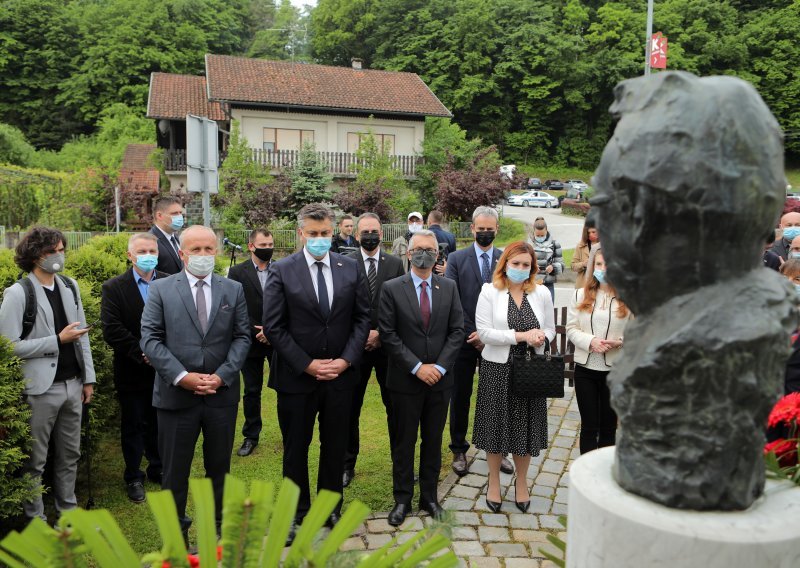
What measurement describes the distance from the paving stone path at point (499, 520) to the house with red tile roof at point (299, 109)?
2378 centimetres

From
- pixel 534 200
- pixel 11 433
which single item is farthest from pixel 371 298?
pixel 534 200

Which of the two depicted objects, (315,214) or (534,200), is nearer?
(315,214)

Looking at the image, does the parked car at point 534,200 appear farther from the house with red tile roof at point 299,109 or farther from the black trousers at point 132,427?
the black trousers at point 132,427

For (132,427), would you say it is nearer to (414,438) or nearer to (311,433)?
(311,433)

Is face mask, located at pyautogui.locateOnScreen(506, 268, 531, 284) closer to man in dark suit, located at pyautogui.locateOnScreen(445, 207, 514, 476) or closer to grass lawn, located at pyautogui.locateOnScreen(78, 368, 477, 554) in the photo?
man in dark suit, located at pyautogui.locateOnScreen(445, 207, 514, 476)

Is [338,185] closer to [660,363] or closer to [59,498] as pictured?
[59,498]

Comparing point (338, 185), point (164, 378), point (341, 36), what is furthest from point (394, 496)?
point (341, 36)

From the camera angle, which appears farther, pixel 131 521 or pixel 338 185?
pixel 338 185

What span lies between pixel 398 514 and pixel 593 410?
170cm

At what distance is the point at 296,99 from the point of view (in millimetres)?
29312

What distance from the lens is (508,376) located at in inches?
192

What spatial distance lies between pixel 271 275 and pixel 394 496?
74.3 inches

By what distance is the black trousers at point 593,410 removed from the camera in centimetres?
489

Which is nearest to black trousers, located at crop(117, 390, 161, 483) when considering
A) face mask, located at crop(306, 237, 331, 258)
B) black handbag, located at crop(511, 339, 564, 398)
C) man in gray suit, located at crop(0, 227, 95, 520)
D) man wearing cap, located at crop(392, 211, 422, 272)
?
man in gray suit, located at crop(0, 227, 95, 520)
